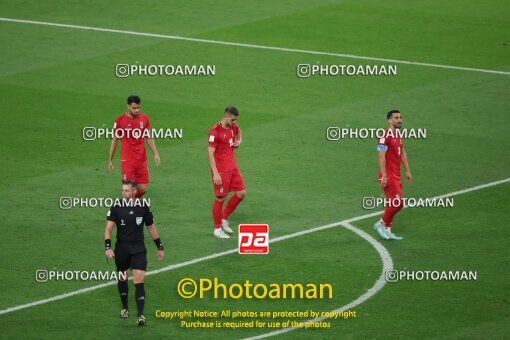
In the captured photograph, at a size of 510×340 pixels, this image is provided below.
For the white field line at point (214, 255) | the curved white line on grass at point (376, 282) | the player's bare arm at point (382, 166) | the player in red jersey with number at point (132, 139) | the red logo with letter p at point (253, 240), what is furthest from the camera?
the player in red jersey with number at point (132, 139)

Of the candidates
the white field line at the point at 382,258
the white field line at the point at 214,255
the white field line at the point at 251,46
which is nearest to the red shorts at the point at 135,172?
the white field line at the point at 214,255

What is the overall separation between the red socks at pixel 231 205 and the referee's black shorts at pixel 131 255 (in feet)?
14.0

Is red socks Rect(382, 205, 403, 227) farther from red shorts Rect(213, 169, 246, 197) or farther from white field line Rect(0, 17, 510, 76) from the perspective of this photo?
white field line Rect(0, 17, 510, 76)

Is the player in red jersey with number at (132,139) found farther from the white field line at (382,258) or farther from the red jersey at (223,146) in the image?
the white field line at (382,258)

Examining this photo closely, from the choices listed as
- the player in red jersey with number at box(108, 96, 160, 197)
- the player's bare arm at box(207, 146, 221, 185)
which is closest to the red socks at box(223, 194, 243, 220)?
the player's bare arm at box(207, 146, 221, 185)

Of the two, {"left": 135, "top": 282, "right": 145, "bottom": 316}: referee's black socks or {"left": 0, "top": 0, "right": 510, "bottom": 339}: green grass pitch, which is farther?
{"left": 0, "top": 0, "right": 510, "bottom": 339}: green grass pitch

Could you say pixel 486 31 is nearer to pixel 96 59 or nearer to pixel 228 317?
pixel 96 59

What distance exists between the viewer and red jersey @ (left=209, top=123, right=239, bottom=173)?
22484mm

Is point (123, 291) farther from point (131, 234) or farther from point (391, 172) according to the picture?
point (391, 172)

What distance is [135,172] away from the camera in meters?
23.5

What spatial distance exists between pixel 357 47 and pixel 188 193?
11371 mm

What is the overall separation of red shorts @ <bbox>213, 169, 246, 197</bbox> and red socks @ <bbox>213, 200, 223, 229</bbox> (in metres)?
0.18

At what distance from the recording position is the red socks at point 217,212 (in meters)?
22.5

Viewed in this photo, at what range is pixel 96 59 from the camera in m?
33.8
